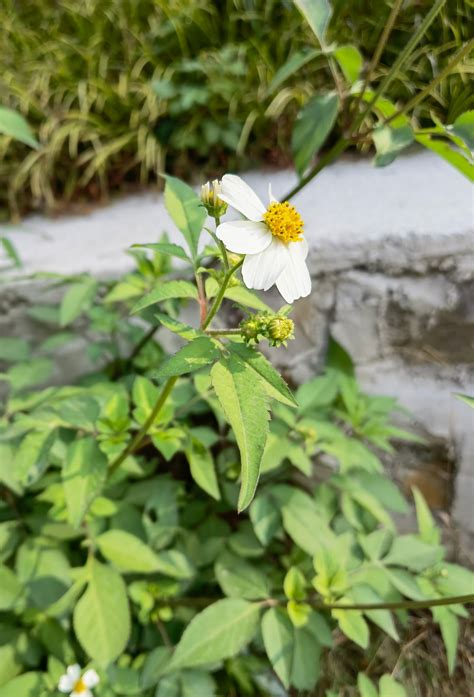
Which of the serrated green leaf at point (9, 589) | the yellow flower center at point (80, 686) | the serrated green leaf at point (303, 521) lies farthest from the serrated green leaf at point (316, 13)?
the yellow flower center at point (80, 686)

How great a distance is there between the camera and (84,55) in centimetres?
224

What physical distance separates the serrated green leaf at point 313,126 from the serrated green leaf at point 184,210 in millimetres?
335

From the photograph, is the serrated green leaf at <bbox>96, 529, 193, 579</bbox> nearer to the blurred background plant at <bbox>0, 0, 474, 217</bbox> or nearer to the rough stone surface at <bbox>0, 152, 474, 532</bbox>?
the rough stone surface at <bbox>0, 152, 474, 532</bbox>

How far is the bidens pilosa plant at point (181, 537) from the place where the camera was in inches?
41.4

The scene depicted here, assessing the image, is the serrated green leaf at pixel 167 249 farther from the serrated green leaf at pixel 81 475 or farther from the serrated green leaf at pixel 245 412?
the serrated green leaf at pixel 81 475

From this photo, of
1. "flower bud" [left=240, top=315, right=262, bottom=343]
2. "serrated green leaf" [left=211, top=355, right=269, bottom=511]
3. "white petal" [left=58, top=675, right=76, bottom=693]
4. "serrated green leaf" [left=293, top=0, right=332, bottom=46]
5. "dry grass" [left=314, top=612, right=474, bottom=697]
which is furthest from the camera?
"dry grass" [left=314, top=612, right=474, bottom=697]

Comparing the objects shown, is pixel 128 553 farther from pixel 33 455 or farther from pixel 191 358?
pixel 191 358

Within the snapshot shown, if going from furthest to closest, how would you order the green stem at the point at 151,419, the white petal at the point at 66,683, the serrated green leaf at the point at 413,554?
the serrated green leaf at the point at 413,554
the white petal at the point at 66,683
the green stem at the point at 151,419

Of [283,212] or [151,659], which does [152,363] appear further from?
[283,212]

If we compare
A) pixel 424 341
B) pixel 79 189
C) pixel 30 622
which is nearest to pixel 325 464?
pixel 424 341

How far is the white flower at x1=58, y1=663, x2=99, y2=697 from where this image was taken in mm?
1109

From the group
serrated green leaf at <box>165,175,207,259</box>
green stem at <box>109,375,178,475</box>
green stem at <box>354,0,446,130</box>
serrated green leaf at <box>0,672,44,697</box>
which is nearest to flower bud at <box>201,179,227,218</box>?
serrated green leaf at <box>165,175,207,259</box>

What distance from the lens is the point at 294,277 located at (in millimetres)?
708

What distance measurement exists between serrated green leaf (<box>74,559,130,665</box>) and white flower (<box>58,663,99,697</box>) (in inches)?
2.5
